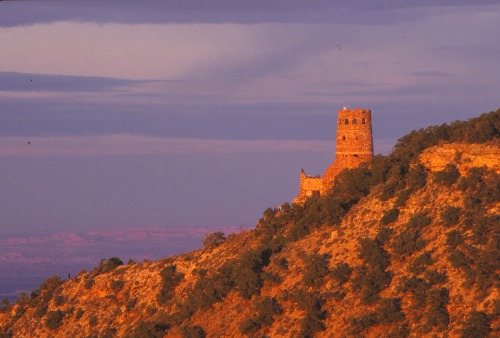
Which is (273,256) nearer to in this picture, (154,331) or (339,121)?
(154,331)

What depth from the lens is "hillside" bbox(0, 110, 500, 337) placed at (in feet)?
234

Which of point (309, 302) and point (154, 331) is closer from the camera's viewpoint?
point (309, 302)

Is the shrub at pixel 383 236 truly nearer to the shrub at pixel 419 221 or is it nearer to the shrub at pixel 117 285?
the shrub at pixel 419 221

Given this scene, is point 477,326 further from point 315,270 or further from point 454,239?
point 315,270

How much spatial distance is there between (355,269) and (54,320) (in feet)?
91.4

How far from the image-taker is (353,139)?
332 feet

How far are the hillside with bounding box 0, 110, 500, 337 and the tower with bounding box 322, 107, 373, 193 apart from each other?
32.1 feet

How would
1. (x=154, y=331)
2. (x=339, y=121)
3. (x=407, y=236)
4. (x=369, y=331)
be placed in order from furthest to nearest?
1. (x=339, y=121)
2. (x=154, y=331)
3. (x=407, y=236)
4. (x=369, y=331)

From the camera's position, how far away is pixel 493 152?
78000 millimetres

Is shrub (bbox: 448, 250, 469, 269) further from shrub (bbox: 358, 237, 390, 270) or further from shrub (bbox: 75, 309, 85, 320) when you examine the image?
shrub (bbox: 75, 309, 85, 320)

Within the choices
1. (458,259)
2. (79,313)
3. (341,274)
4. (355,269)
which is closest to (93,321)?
(79,313)

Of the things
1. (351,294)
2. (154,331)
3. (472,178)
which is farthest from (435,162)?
(154,331)

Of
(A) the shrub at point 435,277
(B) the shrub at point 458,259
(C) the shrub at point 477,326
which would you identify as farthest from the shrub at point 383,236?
(C) the shrub at point 477,326

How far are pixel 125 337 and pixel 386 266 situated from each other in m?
19.2
